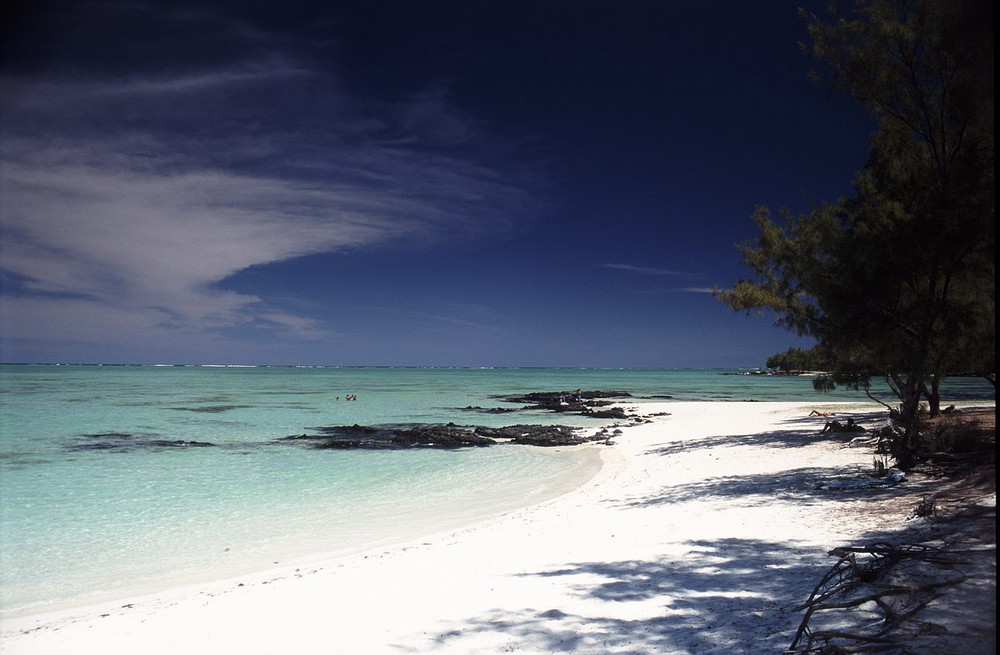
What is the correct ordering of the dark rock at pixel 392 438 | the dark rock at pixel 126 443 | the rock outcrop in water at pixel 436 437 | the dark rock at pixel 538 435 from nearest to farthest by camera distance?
1. the dark rock at pixel 126 443
2. the dark rock at pixel 392 438
3. the rock outcrop in water at pixel 436 437
4. the dark rock at pixel 538 435

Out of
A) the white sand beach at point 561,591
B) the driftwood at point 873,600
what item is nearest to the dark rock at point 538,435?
the white sand beach at point 561,591

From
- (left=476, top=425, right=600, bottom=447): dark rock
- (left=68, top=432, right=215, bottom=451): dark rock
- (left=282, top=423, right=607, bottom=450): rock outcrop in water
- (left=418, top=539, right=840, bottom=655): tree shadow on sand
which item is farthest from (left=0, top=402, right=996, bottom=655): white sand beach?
(left=68, top=432, right=215, bottom=451): dark rock

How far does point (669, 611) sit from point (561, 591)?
1256 mm

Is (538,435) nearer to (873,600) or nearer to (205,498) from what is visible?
(205,498)

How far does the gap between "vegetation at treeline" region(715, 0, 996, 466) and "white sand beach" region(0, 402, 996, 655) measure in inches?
107

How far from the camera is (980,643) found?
3.44 m

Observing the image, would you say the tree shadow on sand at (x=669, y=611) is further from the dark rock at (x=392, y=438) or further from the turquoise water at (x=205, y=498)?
the dark rock at (x=392, y=438)

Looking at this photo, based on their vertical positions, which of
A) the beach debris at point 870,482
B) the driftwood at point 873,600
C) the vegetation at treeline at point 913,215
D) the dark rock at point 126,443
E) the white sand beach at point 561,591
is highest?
the vegetation at treeline at point 913,215

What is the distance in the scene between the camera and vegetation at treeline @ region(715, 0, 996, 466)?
8.18m

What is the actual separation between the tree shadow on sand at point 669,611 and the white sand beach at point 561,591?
0.07ft

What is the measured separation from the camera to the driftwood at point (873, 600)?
3615 mm

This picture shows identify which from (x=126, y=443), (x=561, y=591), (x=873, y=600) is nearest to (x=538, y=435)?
(x=126, y=443)

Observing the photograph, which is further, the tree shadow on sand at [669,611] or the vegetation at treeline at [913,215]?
the vegetation at treeline at [913,215]

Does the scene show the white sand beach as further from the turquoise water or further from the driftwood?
the turquoise water
